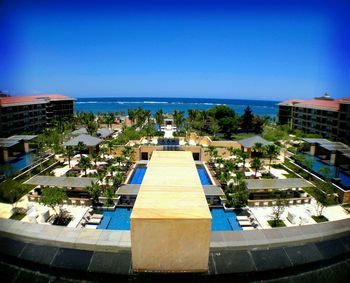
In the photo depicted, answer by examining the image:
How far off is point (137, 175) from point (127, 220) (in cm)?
934

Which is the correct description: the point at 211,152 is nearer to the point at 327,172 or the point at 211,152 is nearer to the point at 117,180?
the point at 117,180

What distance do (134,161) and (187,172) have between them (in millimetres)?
25815

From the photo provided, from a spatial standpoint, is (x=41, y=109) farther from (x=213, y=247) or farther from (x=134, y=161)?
(x=213, y=247)

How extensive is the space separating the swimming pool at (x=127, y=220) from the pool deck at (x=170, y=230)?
12828 mm

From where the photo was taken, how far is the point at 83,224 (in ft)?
53.3

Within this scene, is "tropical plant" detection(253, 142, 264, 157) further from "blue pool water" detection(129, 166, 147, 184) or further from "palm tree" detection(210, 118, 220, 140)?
"blue pool water" detection(129, 166, 147, 184)

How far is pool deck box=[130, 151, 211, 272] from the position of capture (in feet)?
10.0

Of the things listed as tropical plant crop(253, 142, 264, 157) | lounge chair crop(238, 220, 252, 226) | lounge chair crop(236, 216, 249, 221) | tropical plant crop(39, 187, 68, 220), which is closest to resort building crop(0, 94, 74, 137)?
tropical plant crop(39, 187, 68, 220)

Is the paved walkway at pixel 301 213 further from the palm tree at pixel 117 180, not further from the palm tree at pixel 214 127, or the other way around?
the palm tree at pixel 214 127

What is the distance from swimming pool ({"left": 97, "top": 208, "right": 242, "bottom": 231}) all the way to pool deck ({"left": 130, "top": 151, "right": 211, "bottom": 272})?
12828mm

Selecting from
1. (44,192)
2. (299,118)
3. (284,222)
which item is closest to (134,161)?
(44,192)

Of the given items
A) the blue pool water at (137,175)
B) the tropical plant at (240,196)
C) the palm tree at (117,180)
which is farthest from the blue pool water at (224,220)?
the blue pool water at (137,175)

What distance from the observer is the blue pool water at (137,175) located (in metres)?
24.6

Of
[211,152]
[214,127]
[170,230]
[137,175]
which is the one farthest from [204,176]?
[170,230]
